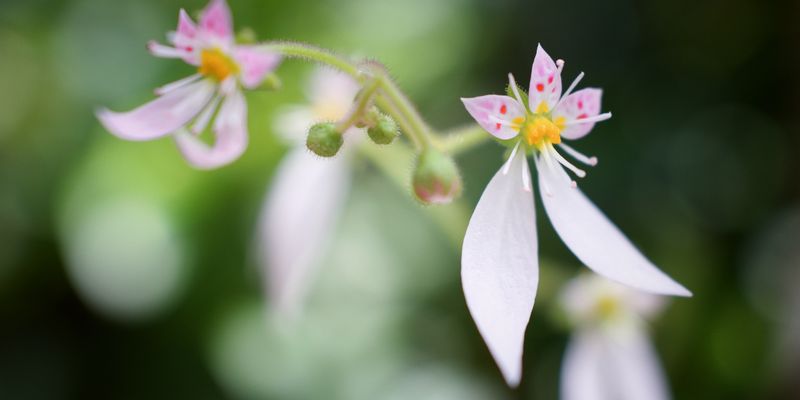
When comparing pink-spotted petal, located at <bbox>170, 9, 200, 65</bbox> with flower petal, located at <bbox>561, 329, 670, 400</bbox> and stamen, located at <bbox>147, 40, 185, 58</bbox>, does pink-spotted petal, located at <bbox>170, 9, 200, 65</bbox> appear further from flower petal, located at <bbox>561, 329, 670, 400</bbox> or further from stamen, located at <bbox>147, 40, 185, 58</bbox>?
flower petal, located at <bbox>561, 329, 670, 400</bbox>

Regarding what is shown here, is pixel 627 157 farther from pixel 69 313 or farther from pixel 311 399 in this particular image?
pixel 69 313

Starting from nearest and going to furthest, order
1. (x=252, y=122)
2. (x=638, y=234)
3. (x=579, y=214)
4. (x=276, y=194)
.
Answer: (x=579, y=214) → (x=276, y=194) → (x=252, y=122) → (x=638, y=234)

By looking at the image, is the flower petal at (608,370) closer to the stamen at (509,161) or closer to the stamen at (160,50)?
the stamen at (509,161)

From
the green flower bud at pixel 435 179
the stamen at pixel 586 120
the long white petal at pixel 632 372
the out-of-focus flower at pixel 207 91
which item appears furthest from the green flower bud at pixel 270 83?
the long white petal at pixel 632 372

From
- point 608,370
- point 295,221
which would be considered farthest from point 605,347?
point 295,221

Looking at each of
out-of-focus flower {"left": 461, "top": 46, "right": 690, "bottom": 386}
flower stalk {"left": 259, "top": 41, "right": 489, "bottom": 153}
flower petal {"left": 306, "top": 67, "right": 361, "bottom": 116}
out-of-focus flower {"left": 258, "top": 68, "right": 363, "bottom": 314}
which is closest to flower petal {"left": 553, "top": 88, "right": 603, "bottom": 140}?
out-of-focus flower {"left": 461, "top": 46, "right": 690, "bottom": 386}

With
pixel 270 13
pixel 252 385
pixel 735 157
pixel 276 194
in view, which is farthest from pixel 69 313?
pixel 735 157
